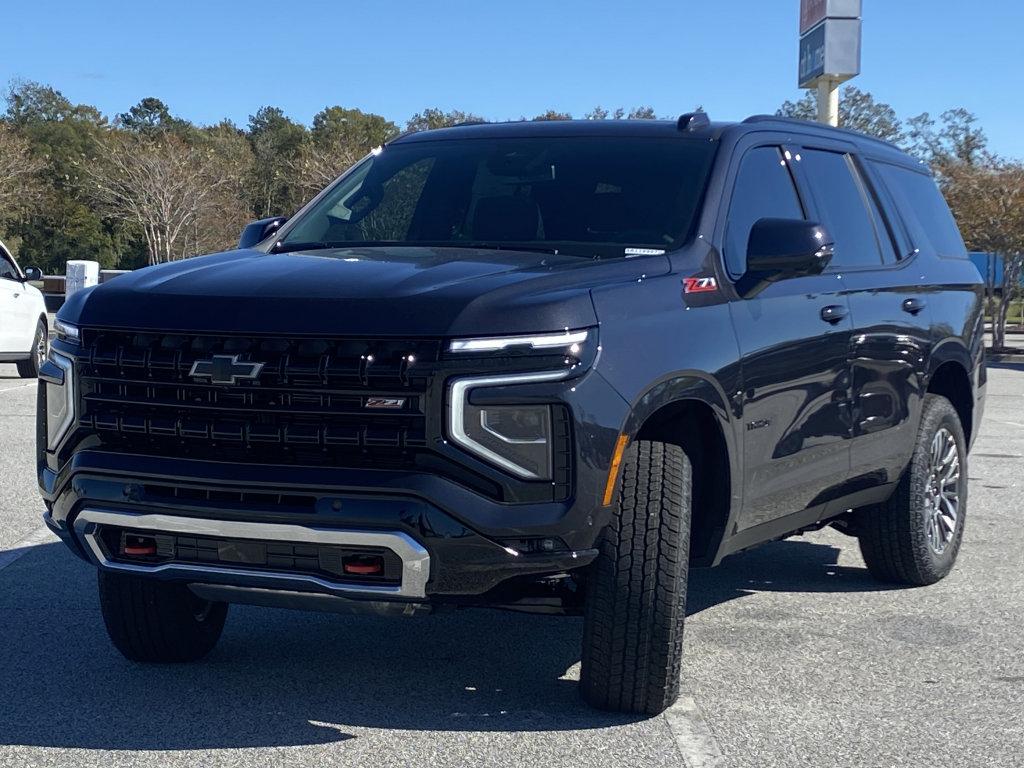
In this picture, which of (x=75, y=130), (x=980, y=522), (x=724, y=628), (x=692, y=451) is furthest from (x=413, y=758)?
(x=75, y=130)

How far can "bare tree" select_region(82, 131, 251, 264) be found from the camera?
6141 centimetres

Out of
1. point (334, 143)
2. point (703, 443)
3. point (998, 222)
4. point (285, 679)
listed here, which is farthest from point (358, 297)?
point (334, 143)

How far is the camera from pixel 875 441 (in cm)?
604

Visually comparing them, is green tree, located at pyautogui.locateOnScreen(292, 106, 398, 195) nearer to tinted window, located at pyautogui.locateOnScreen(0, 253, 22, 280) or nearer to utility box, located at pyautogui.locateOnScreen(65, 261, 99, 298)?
utility box, located at pyautogui.locateOnScreen(65, 261, 99, 298)

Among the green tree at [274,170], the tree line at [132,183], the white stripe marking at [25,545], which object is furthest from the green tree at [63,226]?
the white stripe marking at [25,545]

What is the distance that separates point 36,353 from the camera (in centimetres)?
1752

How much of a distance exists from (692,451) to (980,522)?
14.1ft

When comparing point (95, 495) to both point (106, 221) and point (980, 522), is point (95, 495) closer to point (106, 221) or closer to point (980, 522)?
point (980, 522)

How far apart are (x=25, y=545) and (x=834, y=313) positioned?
14.1 feet

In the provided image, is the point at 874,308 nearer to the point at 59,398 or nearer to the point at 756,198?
the point at 756,198

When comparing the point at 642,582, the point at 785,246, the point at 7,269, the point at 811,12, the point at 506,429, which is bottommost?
the point at 642,582

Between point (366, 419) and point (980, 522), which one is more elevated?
point (366, 419)

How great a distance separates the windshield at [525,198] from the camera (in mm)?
5230

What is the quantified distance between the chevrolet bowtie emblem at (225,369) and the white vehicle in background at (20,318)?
13236mm
